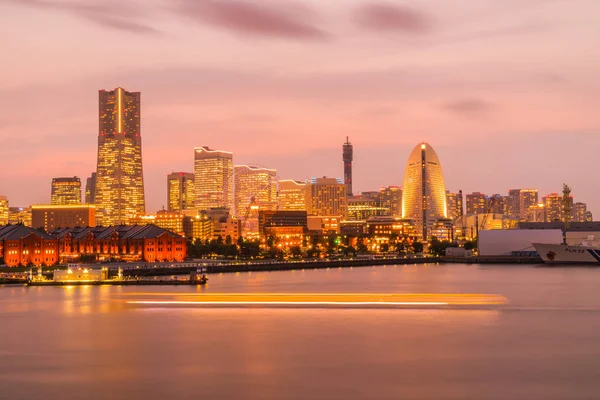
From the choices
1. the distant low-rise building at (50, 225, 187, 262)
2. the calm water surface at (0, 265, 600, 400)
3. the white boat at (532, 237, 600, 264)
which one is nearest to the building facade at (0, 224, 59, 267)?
the distant low-rise building at (50, 225, 187, 262)

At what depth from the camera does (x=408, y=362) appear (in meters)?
31.2

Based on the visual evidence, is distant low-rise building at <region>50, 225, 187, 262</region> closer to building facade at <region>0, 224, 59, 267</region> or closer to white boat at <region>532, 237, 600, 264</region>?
building facade at <region>0, 224, 59, 267</region>

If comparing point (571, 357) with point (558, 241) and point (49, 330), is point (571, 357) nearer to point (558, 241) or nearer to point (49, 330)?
point (49, 330)

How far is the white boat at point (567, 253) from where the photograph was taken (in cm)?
12331

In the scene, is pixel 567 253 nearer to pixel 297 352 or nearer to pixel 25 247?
pixel 25 247

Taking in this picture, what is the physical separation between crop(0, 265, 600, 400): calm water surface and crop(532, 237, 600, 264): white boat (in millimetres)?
71574

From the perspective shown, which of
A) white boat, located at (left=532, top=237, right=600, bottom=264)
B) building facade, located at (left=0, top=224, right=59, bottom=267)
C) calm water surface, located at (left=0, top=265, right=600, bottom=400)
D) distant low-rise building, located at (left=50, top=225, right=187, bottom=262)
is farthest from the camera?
distant low-rise building, located at (left=50, top=225, right=187, bottom=262)

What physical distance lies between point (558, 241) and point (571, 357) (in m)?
103

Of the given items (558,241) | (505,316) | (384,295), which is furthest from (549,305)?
(558,241)

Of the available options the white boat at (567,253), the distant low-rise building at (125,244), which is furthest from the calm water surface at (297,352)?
the white boat at (567,253)

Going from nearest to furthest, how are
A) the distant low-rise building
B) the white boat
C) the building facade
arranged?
the building facade, the white boat, the distant low-rise building

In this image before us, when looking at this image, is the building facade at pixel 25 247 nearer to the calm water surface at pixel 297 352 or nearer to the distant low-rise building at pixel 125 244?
the distant low-rise building at pixel 125 244

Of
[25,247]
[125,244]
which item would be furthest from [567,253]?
[25,247]

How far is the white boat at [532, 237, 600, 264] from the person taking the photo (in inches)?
4855
